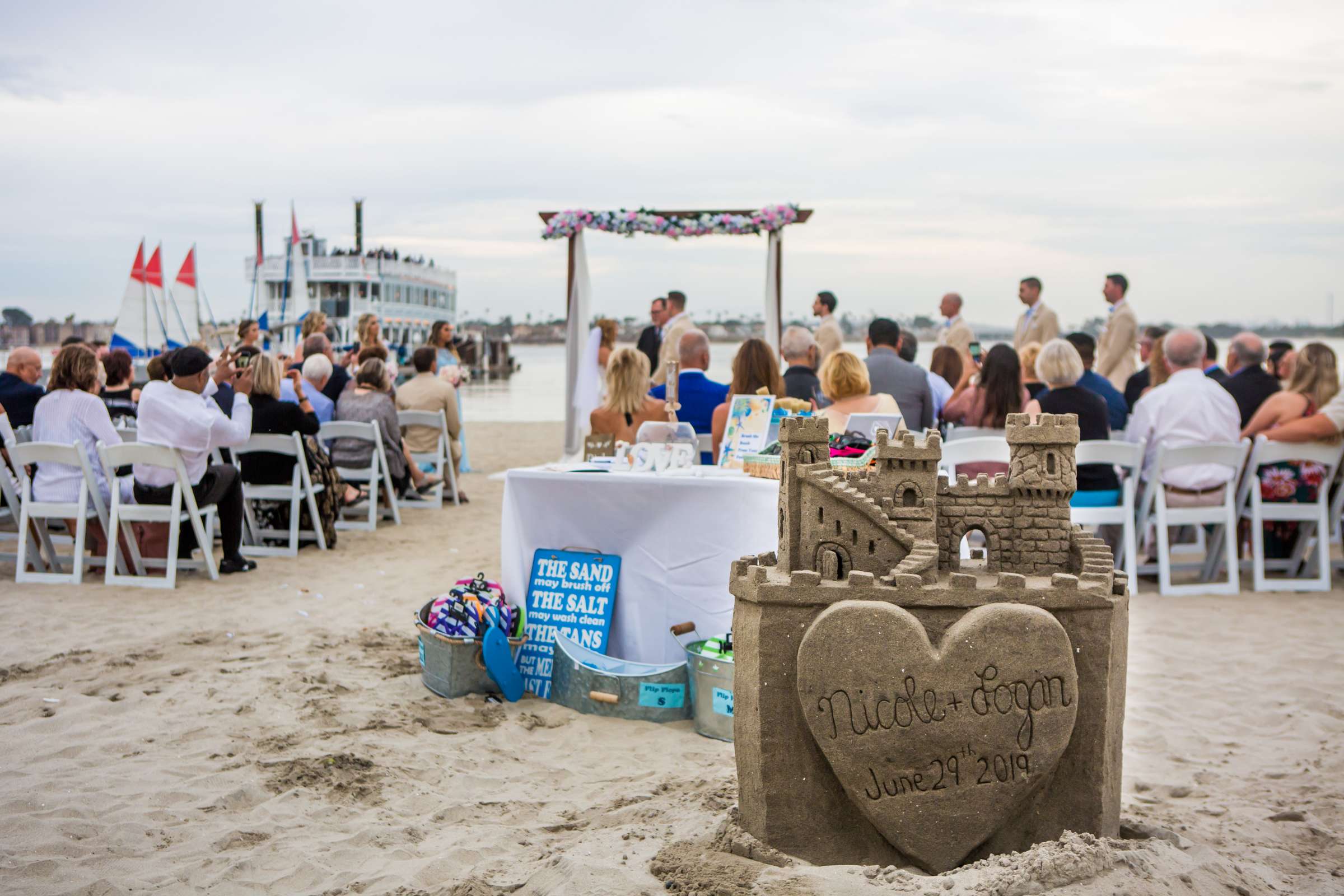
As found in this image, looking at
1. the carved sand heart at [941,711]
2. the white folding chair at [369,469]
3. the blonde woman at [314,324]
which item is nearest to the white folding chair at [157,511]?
the white folding chair at [369,469]

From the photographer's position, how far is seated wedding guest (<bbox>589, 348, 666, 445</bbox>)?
20.2 ft

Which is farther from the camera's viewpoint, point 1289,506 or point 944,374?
point 944,374

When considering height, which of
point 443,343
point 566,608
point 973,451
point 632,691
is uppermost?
point 443,343

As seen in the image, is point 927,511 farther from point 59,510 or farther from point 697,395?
point 59,510

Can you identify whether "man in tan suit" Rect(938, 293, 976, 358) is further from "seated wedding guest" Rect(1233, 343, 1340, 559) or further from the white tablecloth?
the white tablecloth

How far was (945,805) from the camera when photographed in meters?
2.63

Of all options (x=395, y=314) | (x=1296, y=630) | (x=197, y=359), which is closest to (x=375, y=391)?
(x=197, y=359)

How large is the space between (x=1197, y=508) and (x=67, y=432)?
22.8 feet

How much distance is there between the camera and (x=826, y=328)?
9750 millimetres

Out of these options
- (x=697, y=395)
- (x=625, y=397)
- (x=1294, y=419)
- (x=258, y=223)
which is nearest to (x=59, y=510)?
(x=625, y=397)

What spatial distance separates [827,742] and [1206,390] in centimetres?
505

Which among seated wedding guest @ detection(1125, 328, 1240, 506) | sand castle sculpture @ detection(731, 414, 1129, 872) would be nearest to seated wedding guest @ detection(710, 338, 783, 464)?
seated wedding guest @ detection(1125, 328, 1240, 506)

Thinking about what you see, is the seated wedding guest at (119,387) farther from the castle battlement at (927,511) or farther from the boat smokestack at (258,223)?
the boat smokestack at (258,223)

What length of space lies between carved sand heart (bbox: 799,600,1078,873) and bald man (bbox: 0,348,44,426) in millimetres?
6658
